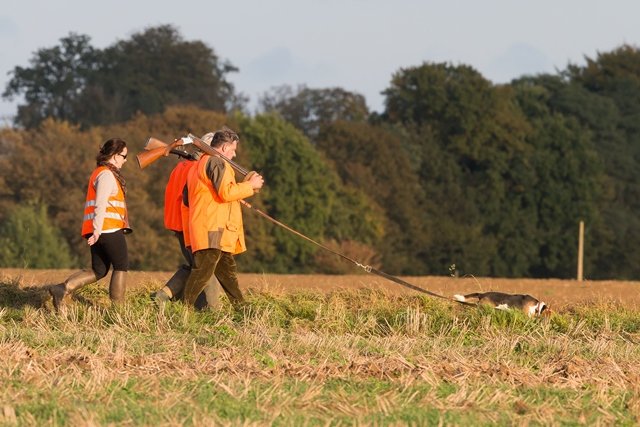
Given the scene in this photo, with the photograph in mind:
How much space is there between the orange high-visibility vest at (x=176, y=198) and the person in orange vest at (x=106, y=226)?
19.9 inches

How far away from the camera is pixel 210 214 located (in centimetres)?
1467

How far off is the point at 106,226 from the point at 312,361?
3.73 meters

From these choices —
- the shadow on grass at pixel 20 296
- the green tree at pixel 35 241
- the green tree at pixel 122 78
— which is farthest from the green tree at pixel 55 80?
the shadow on grass at pixel 20 296

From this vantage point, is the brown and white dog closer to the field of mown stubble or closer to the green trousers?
the field of mown stubble

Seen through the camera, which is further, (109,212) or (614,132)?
(614,132)

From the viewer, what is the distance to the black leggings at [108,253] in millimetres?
14773

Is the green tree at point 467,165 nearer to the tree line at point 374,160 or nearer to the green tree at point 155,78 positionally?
the tree line at point 374,160

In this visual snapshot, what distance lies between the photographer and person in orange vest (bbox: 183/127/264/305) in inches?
574

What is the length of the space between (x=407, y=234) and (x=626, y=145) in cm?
1579

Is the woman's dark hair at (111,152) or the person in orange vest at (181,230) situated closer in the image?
the woman's dark hair at (111,152)

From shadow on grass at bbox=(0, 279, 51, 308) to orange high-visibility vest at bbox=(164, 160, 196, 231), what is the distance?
152 centimetres

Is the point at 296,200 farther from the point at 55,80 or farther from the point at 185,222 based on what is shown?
the point at 185,222

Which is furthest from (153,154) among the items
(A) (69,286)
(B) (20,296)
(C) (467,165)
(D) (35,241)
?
(C) (467,165)

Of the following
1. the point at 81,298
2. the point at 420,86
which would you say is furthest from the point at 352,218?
the point at 81,298
